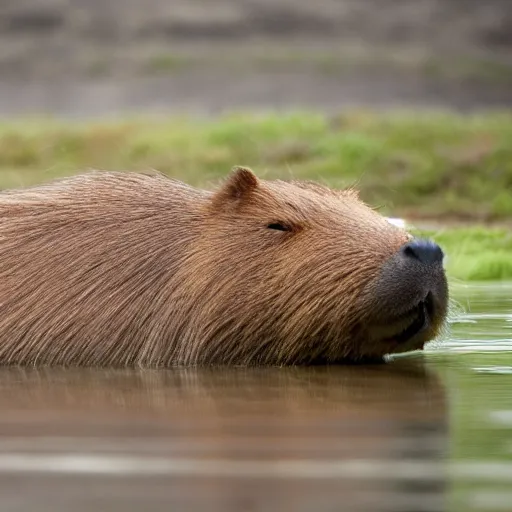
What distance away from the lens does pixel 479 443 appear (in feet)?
16.9

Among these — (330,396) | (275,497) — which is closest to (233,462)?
(275,497)

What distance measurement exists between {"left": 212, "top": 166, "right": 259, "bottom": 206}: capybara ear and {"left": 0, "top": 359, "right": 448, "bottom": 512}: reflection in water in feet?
2.93

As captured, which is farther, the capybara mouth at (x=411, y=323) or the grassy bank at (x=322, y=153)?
the grassy bank at (x=322, y=153)

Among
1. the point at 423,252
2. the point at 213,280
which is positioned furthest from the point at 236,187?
the point at 423,252

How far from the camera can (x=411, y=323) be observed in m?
7.29

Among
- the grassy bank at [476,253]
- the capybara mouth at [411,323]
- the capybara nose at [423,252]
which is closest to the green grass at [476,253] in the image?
the grassy bank at [476,253]

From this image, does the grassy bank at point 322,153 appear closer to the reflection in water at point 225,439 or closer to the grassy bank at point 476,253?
the grassy bank at point 476,253

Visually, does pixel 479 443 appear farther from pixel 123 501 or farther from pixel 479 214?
pixel 479 214

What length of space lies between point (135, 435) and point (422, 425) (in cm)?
96

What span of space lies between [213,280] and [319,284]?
1.55 feet

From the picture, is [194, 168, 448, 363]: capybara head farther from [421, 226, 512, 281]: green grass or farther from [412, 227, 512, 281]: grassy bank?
[421, 226, 512, 281]: green grass

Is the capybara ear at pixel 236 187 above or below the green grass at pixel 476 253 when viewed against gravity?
above

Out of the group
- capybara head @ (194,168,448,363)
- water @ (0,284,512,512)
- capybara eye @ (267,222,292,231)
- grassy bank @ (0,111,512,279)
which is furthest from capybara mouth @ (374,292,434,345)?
grassy bank @ (0,111,512,279)

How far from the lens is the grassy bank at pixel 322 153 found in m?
18.0
